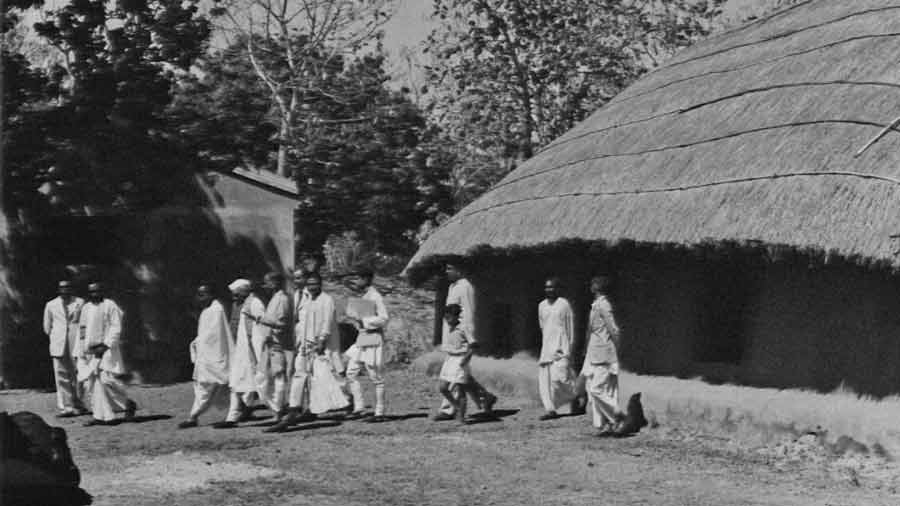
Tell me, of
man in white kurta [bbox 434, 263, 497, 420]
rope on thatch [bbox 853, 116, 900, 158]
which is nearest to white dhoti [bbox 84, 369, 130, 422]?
man in white kurta [bbox 434, 263, 497, 420]

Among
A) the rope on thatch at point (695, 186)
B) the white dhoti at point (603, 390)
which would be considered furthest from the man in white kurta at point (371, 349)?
the rope on thatch at point (695, 186)

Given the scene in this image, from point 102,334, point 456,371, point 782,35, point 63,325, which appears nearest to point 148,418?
point 102,334

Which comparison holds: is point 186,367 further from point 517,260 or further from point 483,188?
point 483,188

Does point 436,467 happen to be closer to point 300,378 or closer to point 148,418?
point 300,378

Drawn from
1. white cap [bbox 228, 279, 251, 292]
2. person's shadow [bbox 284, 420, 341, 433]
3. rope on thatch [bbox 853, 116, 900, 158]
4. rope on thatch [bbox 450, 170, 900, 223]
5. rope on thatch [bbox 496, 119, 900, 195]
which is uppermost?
rope on thatch [bbox 496, 119, 900, 195]

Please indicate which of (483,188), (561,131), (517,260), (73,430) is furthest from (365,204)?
(73,430)

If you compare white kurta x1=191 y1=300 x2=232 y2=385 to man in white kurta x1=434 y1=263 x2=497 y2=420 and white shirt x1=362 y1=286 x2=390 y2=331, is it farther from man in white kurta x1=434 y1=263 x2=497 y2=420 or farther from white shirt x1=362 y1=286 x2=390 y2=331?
man in white kurta x1=434 y1=263 x2=497 y2=420

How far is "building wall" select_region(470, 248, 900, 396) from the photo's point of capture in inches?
460

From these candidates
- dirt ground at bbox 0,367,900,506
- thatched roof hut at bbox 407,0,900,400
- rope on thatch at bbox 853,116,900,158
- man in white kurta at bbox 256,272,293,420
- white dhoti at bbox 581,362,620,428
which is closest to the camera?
dirt ground at bbox 0,367,900,506

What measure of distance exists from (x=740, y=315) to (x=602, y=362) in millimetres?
1767

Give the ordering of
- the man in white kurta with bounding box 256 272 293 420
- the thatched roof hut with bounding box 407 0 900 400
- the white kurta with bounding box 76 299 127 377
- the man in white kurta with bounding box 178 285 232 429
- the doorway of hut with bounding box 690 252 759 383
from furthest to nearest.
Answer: the white kurta with bounding box 76 299 127 377, the man in white kurta with bounding box 178 285 232 429, the doorway of hut with bounding box 690 252 759 383, the man in white kurta with bounding box 256 272 293 420, the thatched roof hut with bounding box 407 0 900 400

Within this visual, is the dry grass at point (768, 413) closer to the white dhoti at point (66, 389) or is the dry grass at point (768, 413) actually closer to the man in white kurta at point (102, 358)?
the man in white kurta at point (102, 358)

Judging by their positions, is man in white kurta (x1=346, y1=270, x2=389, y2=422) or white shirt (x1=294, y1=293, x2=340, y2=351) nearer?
white shirt (x1=294, y1=293, x2=340, y2=351)

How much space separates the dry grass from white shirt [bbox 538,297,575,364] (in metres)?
0.81
